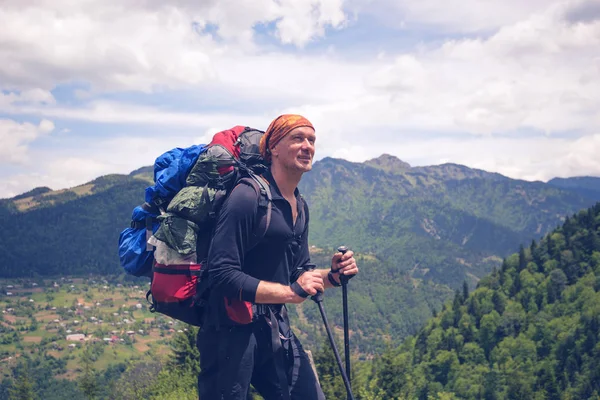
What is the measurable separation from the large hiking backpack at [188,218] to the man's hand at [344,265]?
1015mm

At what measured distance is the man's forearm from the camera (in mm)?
4512

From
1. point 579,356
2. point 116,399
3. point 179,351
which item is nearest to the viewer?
point 116,399

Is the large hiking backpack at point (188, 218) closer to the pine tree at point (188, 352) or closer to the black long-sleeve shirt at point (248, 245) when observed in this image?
the black long-sleeve shirt at point (248, 245)

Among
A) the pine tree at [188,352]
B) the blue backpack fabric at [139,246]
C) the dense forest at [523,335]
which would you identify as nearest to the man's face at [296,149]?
the blue backpack fabric at [139,246]

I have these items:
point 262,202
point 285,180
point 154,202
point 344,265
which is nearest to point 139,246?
point 154,202

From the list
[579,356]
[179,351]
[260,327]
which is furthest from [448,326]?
[260,327]

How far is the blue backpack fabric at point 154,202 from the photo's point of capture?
495 centimetres

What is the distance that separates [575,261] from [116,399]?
142 metres

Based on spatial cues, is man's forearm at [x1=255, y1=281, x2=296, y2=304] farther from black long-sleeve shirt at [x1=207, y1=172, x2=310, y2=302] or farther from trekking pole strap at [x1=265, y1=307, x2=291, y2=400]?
trekking pole strap at [x1=265, y1=307, x2=291, y2=400]

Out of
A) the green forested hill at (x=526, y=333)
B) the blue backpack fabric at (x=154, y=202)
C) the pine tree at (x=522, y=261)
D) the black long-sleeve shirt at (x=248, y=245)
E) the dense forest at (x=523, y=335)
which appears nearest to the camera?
the black long-sleeve shirt at (x=248, y=245)

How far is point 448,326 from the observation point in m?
139

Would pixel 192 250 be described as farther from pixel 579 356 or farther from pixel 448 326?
pixel 448 326

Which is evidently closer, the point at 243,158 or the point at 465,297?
the point at 243,158

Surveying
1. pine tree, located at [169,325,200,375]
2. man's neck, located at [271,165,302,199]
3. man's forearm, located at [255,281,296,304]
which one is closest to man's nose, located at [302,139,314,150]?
man's neck, located at [271,165,302,199]
